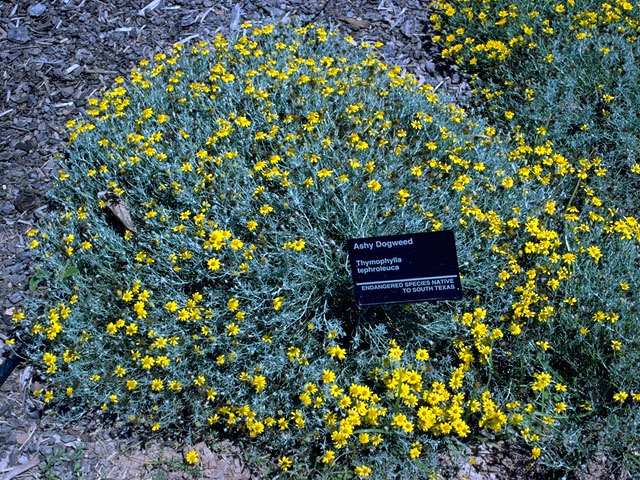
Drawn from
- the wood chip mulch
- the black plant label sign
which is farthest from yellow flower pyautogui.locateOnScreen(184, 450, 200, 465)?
the black plant label sign

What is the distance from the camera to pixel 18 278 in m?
4.34

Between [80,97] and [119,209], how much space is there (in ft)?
5.38

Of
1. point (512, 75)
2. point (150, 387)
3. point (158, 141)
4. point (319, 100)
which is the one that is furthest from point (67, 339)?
point (512, 75)

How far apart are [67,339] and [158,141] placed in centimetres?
154

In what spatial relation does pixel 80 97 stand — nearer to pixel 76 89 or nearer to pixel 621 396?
pixel 76 89

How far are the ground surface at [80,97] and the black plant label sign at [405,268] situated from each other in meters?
0.99

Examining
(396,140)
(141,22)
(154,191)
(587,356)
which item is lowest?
(587,356)

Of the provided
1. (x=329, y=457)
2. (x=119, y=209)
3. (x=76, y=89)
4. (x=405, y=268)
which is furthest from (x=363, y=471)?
(x=76, y=89)

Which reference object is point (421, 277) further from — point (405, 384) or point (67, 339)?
point (67, 339)

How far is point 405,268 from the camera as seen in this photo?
11.2 feet

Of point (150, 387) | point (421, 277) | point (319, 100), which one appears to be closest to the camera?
point (421, 277)

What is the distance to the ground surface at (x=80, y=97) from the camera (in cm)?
355

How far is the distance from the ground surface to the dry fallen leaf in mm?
715

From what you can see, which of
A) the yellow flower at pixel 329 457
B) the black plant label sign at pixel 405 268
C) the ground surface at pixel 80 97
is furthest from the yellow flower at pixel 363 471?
the black plant label sign at pixel 405 268
